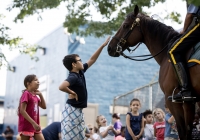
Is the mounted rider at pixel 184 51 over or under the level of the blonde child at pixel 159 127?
over

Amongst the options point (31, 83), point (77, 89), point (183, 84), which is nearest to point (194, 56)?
point (183, 84)

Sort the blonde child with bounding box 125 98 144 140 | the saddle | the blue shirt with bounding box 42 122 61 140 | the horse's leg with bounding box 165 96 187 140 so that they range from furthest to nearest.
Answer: the blue shirt with bounding box 42 122 61 140 → the blonde child with bounding box 125 98 144 140 → the horse's leg with bounding box 165 96 187 140 → the saddle

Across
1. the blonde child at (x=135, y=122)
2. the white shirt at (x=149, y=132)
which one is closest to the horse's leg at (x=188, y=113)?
the blonde child at (x=135, y=122)

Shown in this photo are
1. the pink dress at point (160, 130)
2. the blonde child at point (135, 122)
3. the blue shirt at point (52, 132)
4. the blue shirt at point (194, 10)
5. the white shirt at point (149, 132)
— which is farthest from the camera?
the blue shirt at point (52, 132)

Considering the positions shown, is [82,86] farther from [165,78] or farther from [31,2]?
[31,2]

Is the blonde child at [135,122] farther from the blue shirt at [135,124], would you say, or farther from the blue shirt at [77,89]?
the blue shirt at [77,89]

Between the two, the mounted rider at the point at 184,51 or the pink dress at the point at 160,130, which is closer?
the mounted rider at the point at 184,51

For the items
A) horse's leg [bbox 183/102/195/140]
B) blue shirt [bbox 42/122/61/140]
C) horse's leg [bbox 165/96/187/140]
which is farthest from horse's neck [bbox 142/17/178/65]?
blue shirt [bbox 42/122/61/140]

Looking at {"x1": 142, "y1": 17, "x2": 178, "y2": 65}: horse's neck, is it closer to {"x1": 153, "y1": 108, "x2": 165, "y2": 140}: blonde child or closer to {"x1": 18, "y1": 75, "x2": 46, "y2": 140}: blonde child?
{"x1": 18, "y1": 75, "x2": 46, "y2": 140}: blonde child

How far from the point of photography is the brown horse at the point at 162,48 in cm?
711

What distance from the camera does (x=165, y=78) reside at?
740 centimetres

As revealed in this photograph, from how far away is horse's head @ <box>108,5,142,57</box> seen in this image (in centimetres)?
811

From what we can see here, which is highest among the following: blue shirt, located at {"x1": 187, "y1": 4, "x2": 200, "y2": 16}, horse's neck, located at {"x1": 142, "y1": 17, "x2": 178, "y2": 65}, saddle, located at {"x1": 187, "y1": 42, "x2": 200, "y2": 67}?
blue shirt, located at {"x1": 187, "y1": 4, "x2": 200, "y2": 16}

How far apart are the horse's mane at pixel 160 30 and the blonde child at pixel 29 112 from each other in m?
2.60
